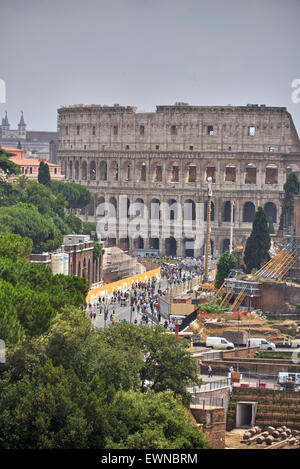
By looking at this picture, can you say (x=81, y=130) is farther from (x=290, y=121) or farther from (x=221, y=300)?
(x=221, y=300)

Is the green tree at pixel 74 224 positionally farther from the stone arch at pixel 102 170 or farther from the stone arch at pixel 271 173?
the stone arch at pixel 271 173

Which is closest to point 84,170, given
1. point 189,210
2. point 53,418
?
point 189,210

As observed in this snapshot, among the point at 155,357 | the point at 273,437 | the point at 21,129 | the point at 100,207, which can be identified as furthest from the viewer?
the point at 21,129

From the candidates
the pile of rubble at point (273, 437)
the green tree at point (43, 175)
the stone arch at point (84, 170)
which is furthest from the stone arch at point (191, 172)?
the pile of rubble at point (273, 437)

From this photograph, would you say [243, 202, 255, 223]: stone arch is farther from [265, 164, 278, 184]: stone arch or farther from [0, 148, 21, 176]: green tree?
[0, 148, 21, 176]: green tree

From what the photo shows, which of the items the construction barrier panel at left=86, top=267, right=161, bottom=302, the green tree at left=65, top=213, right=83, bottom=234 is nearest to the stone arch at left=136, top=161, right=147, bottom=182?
the green tree at left=65, top=213, right=83, bottom=234

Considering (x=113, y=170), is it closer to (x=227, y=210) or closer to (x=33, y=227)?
(x=227, y=210)

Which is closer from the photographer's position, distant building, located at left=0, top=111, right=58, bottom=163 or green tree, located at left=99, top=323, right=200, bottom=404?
green tree, located at left=99, top=323, right=200, bottom=404
